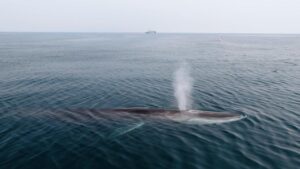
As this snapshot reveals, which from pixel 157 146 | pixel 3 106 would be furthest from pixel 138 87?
pixel 157 146

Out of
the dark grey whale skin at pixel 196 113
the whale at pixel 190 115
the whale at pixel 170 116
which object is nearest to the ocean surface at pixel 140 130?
the whale at pixel 170 116

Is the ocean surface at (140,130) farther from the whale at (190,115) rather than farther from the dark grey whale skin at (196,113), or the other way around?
the dark grey whale skin at (196,113)

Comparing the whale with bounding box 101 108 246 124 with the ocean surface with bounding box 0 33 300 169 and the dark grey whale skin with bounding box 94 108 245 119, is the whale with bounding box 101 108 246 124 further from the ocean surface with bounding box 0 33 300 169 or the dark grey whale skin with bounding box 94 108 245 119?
the ocean surface with bounding box 0 33 300 169

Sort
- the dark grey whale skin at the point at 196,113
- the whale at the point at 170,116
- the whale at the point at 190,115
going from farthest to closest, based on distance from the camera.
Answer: the dark grey whale skin at the point at 196,113, the whale at the point at 190,115, the whale at the point at 170,116

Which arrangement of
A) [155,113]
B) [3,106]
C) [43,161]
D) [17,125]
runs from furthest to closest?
[3,106]
[155,113]
[17,125]
[43,161]

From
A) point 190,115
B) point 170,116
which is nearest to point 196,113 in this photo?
point 190,115

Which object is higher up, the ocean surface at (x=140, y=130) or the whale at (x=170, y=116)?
the whale at (x=170, y=116)

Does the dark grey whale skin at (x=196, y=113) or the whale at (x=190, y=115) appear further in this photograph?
the dark grey whale skin at (x=196, y=113)

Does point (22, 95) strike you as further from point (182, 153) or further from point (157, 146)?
point (182, 153)

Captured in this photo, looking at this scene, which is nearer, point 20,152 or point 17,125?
point 20,152
